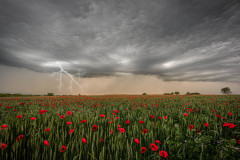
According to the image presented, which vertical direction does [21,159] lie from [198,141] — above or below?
below

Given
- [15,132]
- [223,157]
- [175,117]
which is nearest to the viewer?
[223,157]

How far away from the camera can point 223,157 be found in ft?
5.63

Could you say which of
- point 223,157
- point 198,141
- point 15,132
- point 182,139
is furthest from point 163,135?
point 15,132

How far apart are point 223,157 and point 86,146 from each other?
87.5 inches

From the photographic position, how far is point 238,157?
1776 mm

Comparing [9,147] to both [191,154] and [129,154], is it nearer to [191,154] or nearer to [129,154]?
[129,154]

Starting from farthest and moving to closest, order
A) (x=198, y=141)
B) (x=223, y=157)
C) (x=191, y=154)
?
1. (x=198, y=141)
2. (x=191, y=154)
3. (x=223, y=157)

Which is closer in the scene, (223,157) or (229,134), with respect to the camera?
(223,157)

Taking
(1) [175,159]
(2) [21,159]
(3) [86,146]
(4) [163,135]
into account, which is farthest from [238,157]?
(2) [21,159]

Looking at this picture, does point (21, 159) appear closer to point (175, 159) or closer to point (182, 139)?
point (175, 159)

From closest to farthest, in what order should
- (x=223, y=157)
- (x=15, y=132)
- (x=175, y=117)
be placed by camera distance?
(x=223, y=157)
(x=15, y=132)
(x=175, y=117)

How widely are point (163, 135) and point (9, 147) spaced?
311cm

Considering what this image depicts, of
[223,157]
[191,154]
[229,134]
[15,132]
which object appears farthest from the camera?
[229,134]

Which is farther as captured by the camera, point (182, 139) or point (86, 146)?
point (182, 139)
